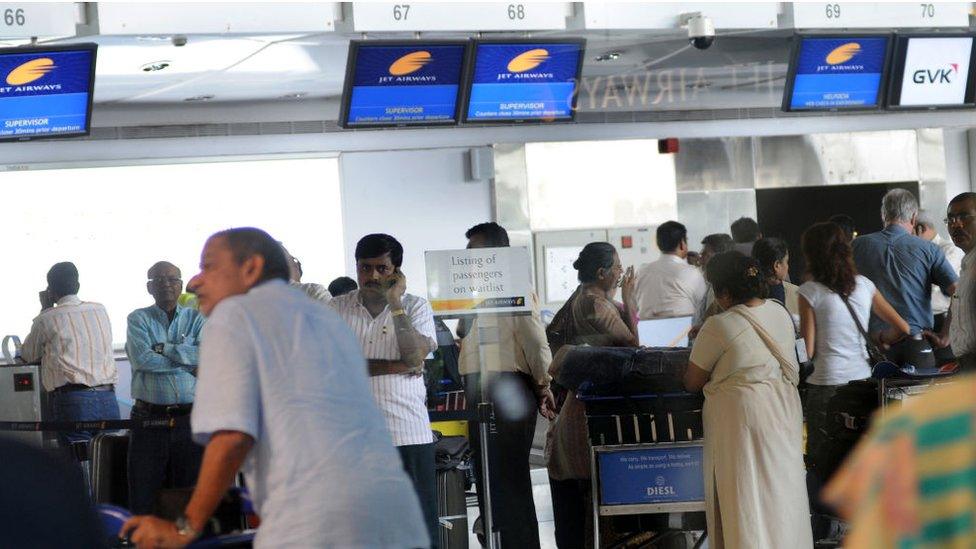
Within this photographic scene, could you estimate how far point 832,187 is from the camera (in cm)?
1309

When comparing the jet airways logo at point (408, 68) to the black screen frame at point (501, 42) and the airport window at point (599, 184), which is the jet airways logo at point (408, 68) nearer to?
the black screen frame at point (501, 42)

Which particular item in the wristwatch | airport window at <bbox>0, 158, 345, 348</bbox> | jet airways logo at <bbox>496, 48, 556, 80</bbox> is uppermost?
jet airways logo at <bbox>496, 48, 556, 80</bbox>

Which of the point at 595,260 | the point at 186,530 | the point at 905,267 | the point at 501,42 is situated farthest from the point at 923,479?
the point at 501,42

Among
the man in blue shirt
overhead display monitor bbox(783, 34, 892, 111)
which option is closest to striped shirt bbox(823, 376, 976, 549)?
the man in blue shirt

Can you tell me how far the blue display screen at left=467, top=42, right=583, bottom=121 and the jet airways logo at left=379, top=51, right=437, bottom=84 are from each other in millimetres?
283

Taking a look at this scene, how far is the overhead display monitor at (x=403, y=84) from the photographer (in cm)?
754

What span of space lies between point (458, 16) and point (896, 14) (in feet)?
8.97

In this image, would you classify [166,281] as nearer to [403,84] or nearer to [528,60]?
[403,84]

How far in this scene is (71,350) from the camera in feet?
25.4

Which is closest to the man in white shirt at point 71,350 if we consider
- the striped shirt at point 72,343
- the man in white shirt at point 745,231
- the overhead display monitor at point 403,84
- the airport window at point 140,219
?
the striped shirt at point 72,343

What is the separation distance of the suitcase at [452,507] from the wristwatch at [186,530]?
399cm

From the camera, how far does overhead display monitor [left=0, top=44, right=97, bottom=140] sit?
280 inches

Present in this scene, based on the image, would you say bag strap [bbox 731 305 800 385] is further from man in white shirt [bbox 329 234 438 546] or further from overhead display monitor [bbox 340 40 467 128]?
overhead display monitor [bbox 340 40 467 128]

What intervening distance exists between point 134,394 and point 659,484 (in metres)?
2.76
